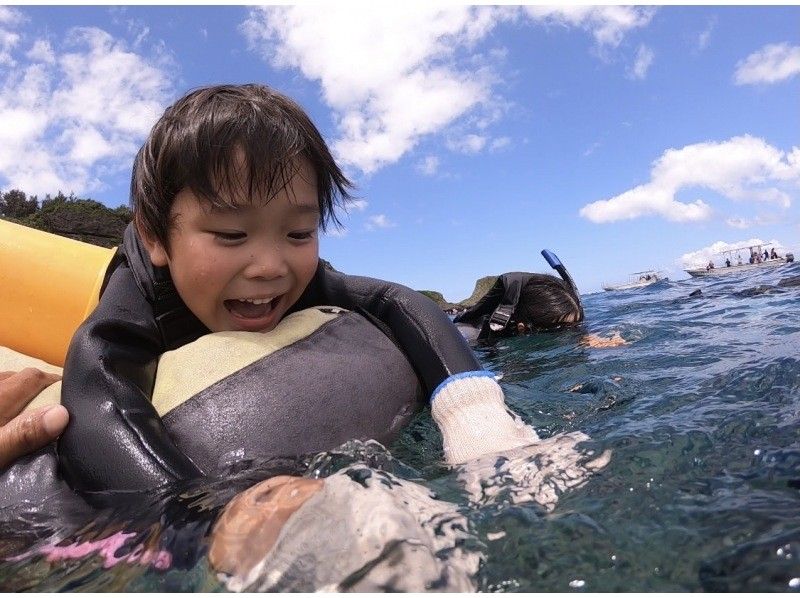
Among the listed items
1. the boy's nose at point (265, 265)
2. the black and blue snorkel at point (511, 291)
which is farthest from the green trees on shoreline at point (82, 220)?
the boy's nose at point (265, 265)

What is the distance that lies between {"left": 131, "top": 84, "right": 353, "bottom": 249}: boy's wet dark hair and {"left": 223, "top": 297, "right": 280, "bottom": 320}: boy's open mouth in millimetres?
367

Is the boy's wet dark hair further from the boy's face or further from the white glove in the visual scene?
the white glove

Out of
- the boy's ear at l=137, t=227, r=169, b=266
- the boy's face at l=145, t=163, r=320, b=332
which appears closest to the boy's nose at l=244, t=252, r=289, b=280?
the boy's face at l=145, t=163, r=320, b=332

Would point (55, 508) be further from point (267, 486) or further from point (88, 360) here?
point (267, 486)

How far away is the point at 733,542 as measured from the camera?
41.0 inches

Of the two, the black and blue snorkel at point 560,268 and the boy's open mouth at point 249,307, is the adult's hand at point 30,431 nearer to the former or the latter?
the boy's open mouth at point 249,307

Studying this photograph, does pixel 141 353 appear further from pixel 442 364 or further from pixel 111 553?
pixel 442 364

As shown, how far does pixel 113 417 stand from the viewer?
1.84 m

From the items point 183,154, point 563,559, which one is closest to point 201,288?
point 183,154

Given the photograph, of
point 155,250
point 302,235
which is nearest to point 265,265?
point 302,235

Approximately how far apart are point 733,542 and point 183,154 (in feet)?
6.82

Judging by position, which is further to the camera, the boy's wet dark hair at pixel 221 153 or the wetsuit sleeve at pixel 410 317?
the wetsuit sleeve at pixel 410 317

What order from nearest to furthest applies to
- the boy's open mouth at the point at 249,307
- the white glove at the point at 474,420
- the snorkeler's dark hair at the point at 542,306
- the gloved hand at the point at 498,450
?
the gloved hand at the point at 498,450 → the white glove at the point at 474,420 → the boy's open mouth at the point at 249,307 → the snorkeler's dark hair at the point at 542,306

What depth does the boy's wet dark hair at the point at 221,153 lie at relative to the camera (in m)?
2.09
